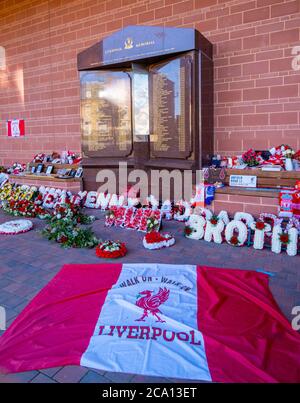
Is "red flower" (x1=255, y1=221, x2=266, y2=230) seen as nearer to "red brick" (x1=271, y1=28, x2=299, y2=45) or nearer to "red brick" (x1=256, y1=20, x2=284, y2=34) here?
Result: "red brick" (x1=271, y1=28, x2=299, y2=45)

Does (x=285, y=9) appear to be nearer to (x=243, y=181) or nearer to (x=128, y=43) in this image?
(x=128, y=43)

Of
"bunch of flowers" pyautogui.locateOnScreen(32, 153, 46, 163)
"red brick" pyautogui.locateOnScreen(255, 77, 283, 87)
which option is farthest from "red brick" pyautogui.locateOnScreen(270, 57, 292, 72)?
"bunch of flowers" pyautogui.locateOnScreen(32, 153, 46, 163)

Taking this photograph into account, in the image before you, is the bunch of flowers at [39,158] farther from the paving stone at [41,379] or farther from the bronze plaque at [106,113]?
the paving stone at [41,379]

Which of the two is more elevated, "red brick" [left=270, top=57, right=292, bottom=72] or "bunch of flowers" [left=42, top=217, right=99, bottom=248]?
"red brick" [left=270, top=57, right=292, bottom=72]

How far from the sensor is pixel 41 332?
2.21m

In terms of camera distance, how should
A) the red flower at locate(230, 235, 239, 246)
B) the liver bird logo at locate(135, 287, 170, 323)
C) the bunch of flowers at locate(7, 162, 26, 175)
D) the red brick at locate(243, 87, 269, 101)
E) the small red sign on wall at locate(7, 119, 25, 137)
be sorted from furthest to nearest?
the small red sign on wall at locate(7, 119, 25, 137)
the bunch of flowers at locate(7, 162, 26, 175)
the red brick at locate(243, 87, 269, 101)
the red flower at locate(230, 235, 239, 246)
the liver bird logo at locate(135, 287, 170, 323)

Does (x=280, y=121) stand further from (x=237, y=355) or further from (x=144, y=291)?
(x=237, y=355)

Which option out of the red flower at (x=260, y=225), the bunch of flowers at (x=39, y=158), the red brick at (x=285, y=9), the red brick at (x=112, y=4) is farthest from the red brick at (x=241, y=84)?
the bunch of flowers at (x=39, y=158)

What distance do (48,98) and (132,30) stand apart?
290 centimetres

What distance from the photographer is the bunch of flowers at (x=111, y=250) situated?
3.57 m

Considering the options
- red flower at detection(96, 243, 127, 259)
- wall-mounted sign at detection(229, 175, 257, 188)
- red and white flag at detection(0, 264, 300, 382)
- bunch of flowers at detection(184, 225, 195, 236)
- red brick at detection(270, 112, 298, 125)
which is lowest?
red and white flag at detection(0, 264, 300, 382)

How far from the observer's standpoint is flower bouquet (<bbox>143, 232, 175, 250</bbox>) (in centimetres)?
387

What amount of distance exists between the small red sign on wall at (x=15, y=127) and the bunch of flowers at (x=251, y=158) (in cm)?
536

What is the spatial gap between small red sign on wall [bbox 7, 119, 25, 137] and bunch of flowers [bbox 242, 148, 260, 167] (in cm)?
536
